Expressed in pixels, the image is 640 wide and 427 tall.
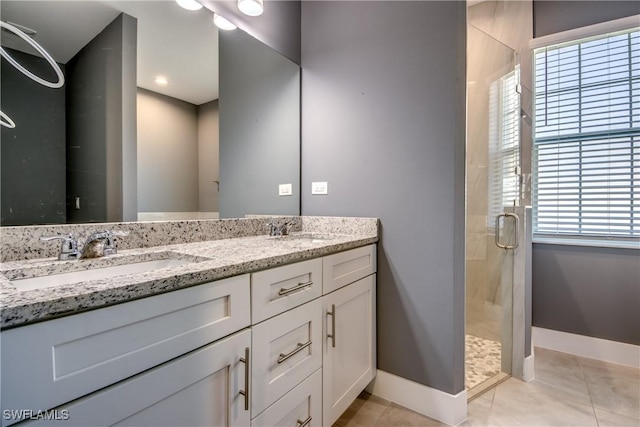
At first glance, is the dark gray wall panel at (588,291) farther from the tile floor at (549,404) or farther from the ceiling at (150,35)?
the ceiling at (150,35)

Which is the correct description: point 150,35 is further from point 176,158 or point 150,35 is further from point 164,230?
point 164,230

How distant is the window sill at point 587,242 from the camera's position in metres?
2.01

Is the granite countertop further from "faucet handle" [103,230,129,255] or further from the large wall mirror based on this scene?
the large wall mirror

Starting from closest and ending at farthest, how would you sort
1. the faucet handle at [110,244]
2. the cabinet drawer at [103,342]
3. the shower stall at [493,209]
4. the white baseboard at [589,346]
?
the cabinet drawer at [103,342]
the faucet handle at [110,244]
the shower stall at [493,209]
the white baseboard at [589,346]

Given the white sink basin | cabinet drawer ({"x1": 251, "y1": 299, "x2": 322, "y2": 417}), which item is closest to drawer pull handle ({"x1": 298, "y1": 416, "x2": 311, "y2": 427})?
cabinet drawer ({"x1": 251, "y1": 299, "x2": 322, "y2": 417})

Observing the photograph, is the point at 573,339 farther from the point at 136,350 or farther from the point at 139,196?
the point at 139,196

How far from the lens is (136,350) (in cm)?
63

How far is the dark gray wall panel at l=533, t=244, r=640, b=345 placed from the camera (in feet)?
6.59

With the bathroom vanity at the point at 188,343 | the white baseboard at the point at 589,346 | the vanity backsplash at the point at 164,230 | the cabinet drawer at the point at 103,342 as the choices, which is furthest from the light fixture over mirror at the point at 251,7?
the white baseboard at the point at 589,346

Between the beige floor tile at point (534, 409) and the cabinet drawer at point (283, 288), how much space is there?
3.93 ft

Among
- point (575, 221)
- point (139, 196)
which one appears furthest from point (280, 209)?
point (575, 221)

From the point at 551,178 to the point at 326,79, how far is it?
1942mm

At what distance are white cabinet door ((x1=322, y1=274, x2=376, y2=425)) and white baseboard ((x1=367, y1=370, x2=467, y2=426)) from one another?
0.33 feet

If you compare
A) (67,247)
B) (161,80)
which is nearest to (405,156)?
(161,80)
